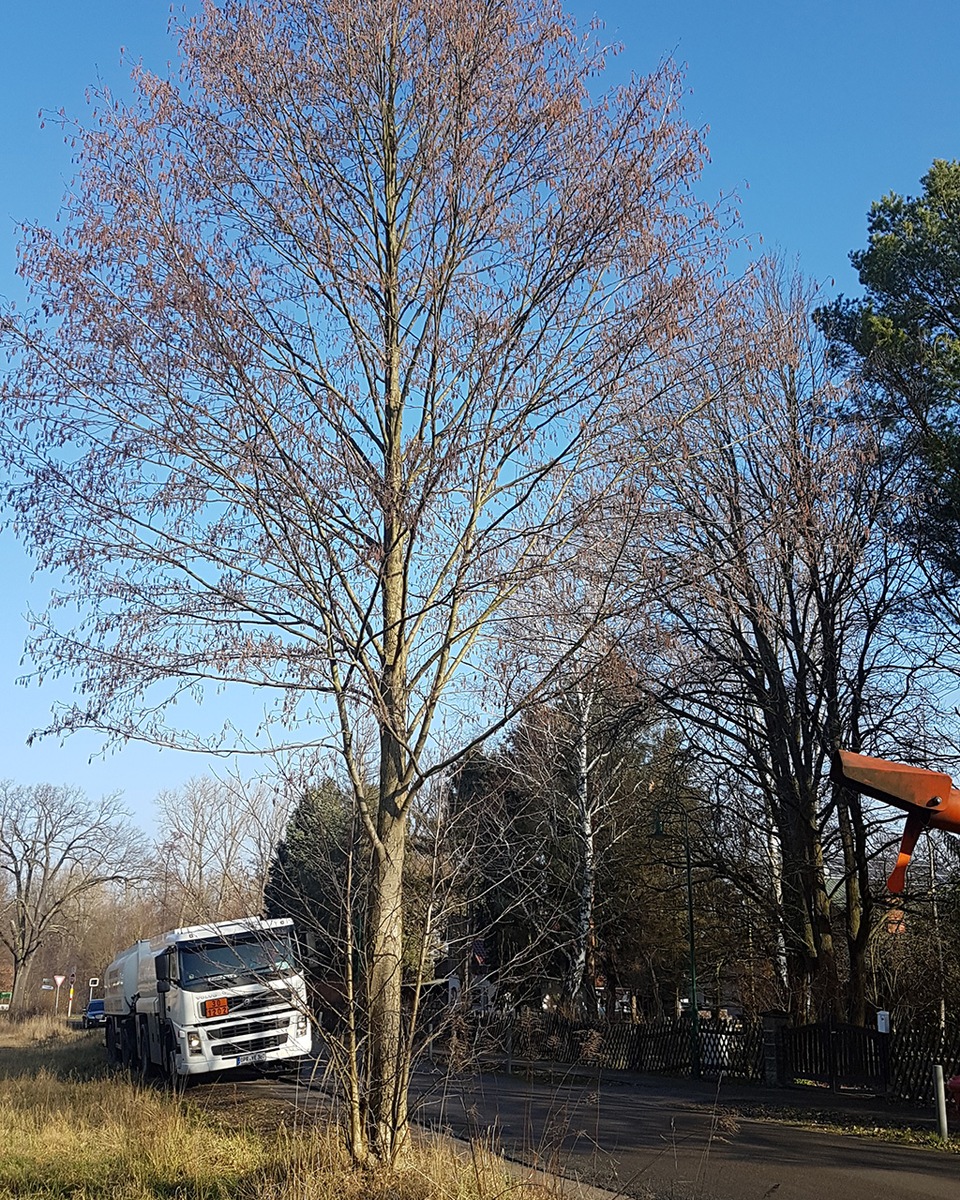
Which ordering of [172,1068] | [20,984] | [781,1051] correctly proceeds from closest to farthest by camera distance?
[172,1068]
[781,1051]
[20,984]

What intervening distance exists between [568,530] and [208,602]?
107 inches

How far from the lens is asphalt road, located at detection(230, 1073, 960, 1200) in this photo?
8.92 meters

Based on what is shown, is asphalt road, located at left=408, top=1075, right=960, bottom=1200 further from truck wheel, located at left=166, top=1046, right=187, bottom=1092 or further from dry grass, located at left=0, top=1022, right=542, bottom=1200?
truck wheel, located at left=166, top=1046, right=187, bottom=1092

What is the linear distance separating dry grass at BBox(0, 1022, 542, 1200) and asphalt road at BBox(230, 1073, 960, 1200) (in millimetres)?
399

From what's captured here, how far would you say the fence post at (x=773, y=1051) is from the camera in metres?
21.4

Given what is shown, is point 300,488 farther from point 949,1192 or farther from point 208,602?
point 949,1192

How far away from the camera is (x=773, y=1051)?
21531 millimetres

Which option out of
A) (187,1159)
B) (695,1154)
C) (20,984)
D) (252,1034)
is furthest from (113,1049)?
(20,984)

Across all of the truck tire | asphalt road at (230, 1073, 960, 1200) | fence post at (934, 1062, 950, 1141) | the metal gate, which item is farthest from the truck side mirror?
fence post at (934, 1062, 950, 1141)

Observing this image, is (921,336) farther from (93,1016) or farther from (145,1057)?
(93,1016)

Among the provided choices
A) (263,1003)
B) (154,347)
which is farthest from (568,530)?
(263,1003)

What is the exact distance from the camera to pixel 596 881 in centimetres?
3394

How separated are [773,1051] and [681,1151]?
9.51 metres

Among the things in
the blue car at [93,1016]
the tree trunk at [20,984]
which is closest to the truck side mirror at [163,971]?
the blue car at [93,1016]
